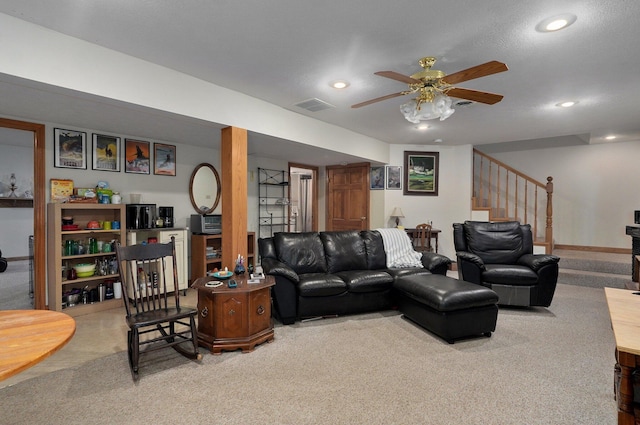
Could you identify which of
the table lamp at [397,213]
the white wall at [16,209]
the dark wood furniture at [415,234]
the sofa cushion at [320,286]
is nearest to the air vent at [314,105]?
the sofa cushion at [320,286]

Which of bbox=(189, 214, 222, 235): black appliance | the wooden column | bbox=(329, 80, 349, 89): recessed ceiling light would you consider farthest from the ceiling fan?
bbox=(189, 214, 222, 235): black appliance

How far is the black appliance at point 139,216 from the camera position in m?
4.37

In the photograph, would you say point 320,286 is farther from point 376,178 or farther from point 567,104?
point 567,104

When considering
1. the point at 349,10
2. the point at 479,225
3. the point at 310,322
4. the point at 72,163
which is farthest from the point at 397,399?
the point at 72,163

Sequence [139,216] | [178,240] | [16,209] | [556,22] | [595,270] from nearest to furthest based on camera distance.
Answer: [556,22]
[139,216]
[178,240]
[595,270]
[16,209]

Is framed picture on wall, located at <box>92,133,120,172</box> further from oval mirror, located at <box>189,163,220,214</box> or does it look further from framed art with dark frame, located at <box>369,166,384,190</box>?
framed art with dark frame, located at <box>369,166,384,190</box>

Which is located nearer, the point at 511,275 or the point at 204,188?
the point at 511,275

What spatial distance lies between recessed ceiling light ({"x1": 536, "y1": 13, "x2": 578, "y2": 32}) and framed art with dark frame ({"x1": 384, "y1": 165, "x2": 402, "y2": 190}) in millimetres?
4264

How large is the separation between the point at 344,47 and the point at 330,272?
261 cm

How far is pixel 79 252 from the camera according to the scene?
4027 mm

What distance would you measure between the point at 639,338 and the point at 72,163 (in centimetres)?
547

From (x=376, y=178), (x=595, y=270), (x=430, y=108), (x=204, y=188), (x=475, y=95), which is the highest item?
(x=475, y=95)

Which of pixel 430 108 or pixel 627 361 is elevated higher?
pixel 430 108

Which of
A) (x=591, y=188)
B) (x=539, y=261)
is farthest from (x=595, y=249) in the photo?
(x=539, y=261)
